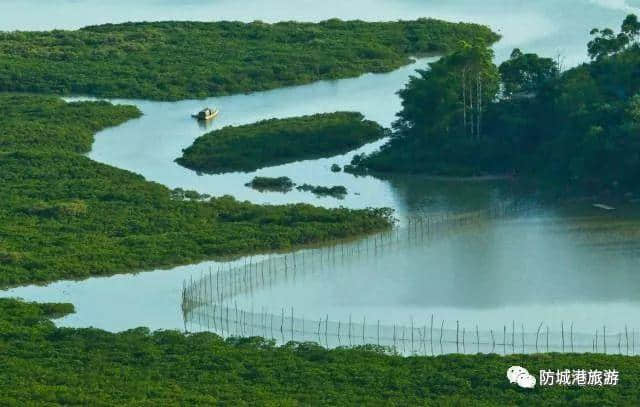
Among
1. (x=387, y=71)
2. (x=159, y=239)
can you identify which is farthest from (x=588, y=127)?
(x=387, y=71)

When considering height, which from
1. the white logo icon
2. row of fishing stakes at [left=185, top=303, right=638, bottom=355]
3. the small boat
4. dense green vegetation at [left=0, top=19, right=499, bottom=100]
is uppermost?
dense green vegetation at [left=0, top=19, right=499, bottom=100]

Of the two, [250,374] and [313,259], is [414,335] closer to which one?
[250,374]

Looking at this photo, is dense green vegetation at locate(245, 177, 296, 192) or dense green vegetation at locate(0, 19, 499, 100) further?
dense green vegetation at locate(0, 19, 499, 100)

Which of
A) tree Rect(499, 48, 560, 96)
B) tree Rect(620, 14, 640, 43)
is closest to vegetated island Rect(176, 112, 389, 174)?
tree Rect(499, 48, 560, 96)

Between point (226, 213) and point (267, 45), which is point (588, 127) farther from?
point (267, 45)

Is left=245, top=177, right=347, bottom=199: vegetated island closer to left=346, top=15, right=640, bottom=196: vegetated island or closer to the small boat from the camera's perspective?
left=346, top=15, right=640, bottom=196: vegetated island
